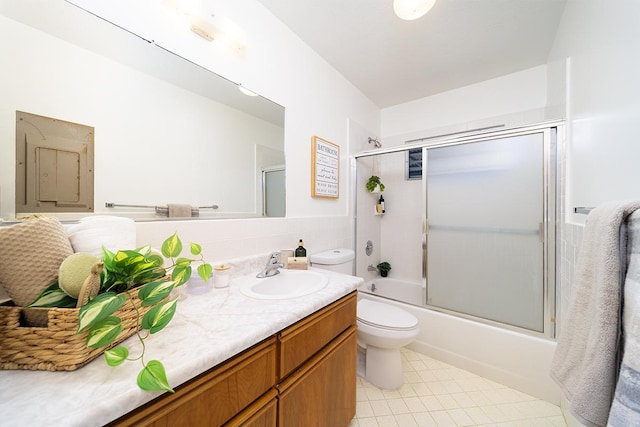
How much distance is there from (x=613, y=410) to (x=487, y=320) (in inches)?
56.5

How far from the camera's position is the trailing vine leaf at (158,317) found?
1.64 ft

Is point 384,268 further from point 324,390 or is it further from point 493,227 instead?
point 324,390

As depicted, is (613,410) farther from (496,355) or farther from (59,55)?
(59,55)

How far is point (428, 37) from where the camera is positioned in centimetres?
160

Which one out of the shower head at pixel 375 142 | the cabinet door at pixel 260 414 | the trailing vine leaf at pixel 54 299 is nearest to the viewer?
the trailing vine leaf at pixel 54 299

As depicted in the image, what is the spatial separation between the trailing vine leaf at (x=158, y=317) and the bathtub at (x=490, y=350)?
1792 mm

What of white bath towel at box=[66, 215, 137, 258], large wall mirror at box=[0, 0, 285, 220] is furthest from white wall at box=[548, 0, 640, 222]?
white bath towel at box=[66, 215, 137, 258]

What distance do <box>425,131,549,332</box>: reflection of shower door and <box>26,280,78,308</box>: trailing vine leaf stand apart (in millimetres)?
2099

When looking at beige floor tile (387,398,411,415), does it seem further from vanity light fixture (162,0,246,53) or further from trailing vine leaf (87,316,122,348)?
vanity light fixture (162,0,246,53)

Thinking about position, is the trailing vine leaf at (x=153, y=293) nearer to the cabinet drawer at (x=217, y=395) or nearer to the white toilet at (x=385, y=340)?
the cabinet drawer at (x=217, y=395)

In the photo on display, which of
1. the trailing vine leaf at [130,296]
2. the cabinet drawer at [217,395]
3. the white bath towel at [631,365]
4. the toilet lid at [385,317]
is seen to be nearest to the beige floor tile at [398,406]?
the toilet lid at [385,317]

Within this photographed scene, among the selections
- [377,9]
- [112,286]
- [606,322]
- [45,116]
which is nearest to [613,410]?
[606,322]

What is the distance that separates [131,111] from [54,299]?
742mm

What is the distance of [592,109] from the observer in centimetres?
105
